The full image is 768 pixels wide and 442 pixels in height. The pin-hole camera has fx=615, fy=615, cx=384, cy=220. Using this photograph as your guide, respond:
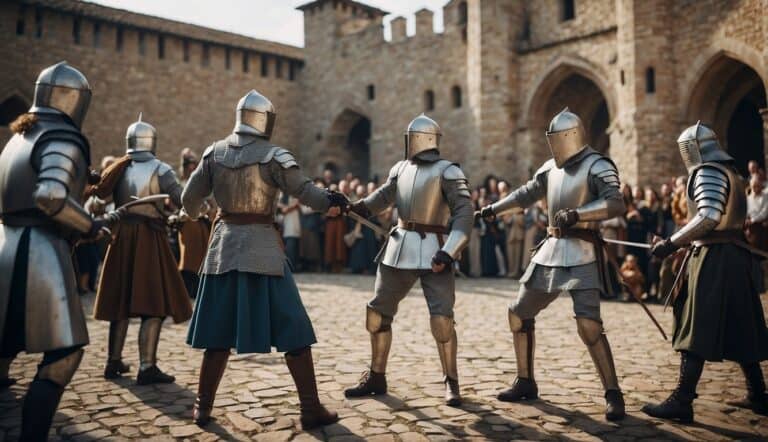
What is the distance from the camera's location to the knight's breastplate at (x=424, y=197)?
383cm

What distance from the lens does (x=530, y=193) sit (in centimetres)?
403

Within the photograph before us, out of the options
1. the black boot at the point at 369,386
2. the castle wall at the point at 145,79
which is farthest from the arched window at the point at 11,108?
the black boot at the point at 369,386

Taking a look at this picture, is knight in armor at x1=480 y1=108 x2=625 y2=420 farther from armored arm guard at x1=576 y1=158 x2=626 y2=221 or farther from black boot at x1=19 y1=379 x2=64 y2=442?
black boot at x1=19 y1=379 x2=64 y2=442

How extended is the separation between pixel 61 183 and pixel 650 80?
1454 cm

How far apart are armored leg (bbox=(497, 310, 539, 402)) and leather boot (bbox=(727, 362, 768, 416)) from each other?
1167mm

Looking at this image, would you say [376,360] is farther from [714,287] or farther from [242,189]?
[714,287]

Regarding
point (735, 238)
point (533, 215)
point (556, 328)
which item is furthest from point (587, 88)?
point (735, 238)

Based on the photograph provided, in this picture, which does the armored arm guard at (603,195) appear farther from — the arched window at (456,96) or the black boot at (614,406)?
the arched window at (456,96)

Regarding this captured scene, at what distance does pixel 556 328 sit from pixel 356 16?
19.8m

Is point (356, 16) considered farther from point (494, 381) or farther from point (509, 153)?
point (494, 381)

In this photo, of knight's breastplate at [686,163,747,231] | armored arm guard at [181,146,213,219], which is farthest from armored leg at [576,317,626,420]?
armored arm guard at [181,146,213,219]

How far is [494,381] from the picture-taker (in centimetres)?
414

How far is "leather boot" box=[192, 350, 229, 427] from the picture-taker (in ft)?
10.5

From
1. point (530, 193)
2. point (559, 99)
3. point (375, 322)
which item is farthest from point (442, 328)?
point (559, 99)
